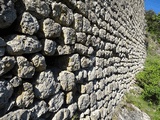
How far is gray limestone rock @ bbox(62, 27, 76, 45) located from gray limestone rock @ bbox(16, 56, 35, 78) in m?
0.56

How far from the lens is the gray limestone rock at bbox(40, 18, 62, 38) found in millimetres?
1504

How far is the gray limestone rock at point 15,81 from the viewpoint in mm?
1220

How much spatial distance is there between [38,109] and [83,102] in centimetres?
84

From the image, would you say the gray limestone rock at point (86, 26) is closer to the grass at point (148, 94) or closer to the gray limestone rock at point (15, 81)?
the gray limestone rock at point (15, 81)

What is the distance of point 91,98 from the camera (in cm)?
239

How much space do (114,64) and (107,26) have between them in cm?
94

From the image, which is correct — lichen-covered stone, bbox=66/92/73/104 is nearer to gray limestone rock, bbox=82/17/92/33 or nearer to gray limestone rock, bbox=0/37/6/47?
gray limestone rock, bbox=82/17/92/33

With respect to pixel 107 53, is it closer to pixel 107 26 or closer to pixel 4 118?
pixel 107 26

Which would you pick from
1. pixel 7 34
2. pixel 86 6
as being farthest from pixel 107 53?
pixel 7 34

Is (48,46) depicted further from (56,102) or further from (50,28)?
(56,102)

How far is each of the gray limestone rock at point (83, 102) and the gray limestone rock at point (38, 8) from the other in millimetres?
1143

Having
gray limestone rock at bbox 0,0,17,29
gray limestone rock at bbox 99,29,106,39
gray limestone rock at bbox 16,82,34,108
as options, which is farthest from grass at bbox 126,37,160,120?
gray limestone rock at bbox 0,0,17,29

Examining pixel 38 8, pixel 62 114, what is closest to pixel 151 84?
pixel 62 114

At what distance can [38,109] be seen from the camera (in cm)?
144
